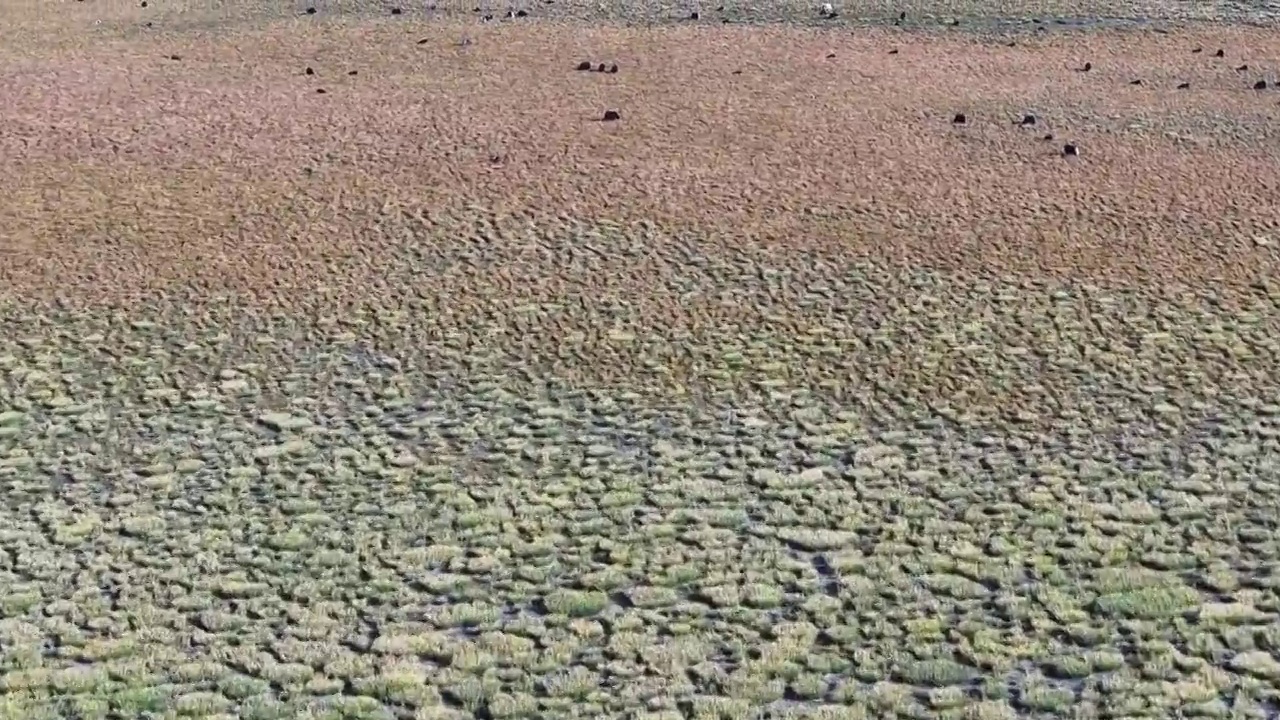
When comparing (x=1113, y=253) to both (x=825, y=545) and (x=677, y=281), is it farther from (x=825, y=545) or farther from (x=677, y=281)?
(x=825, y=545)

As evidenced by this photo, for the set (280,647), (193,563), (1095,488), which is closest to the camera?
(280,647)

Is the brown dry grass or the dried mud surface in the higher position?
the brown dry grass

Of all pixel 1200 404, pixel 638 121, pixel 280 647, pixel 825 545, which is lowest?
pixel 280 647

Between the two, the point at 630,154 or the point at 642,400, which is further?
the point at 630,154

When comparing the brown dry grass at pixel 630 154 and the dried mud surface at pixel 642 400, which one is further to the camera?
the brown dry grass at pixel 630 154

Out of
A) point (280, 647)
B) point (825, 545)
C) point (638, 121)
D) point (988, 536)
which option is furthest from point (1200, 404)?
point (638, 121)

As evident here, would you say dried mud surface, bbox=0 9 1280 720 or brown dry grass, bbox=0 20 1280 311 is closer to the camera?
dried mud surface, bbox=0 9 1280 720

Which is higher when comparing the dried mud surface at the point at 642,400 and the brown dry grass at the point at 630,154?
the brown dry grass at the point at 630,154

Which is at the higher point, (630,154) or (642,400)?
(630,154)
